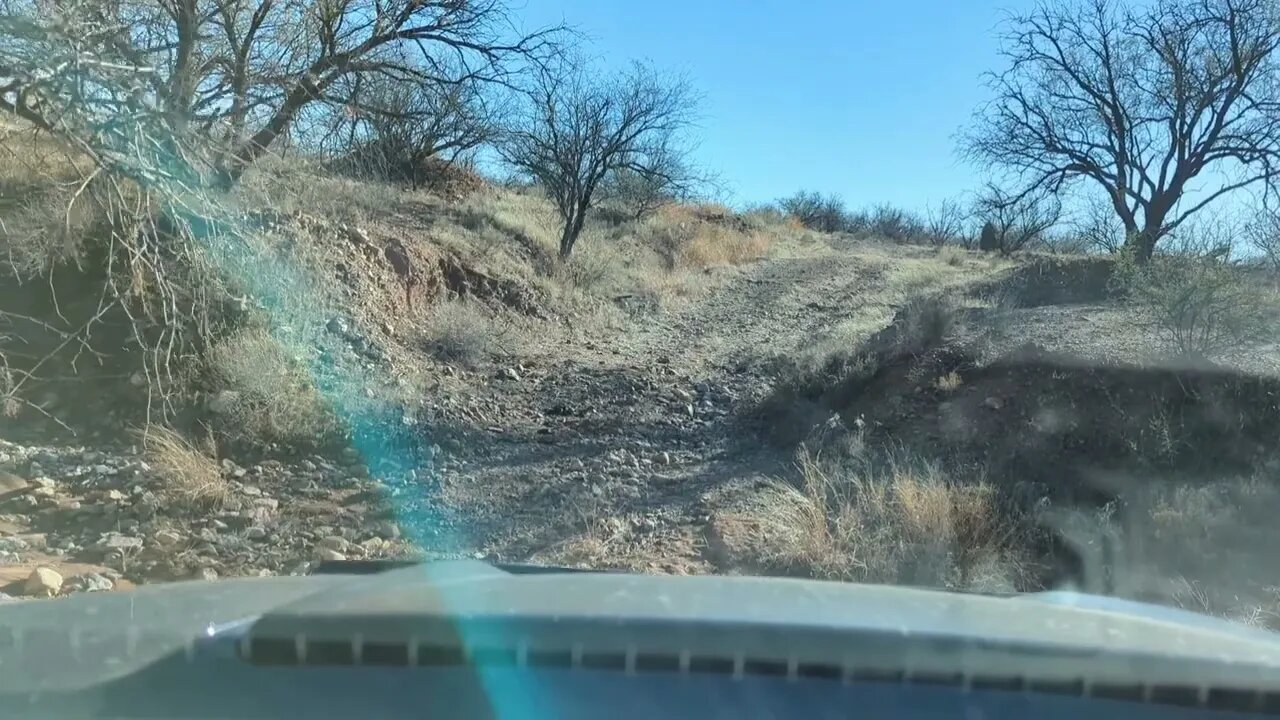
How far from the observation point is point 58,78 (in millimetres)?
7023

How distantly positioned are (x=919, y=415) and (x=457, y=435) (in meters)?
4.63

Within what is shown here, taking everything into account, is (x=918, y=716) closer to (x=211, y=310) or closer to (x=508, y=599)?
(x=508, y=599)

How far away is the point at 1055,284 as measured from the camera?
18406mm

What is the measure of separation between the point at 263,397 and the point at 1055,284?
14.4m

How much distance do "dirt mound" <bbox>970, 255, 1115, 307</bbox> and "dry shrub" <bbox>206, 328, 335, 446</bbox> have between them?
1084 centimetres

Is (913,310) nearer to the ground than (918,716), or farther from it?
farther from it

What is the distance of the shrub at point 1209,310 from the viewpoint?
30.8 ft

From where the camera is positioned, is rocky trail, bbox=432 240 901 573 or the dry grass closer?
rocky trail, bbox=432 240 901 573

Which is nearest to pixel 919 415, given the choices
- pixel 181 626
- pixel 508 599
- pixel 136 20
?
pixel 508 599

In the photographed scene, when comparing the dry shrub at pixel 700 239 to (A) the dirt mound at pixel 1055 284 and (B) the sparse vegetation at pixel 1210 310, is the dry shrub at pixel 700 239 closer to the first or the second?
(A) the dirt mound at pixel 1055 284

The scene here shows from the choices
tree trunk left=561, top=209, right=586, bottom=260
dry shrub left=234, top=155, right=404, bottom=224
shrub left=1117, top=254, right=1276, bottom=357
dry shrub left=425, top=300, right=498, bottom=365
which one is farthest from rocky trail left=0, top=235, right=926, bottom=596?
tree trunk left=561, top=209, right=586, bottom=260

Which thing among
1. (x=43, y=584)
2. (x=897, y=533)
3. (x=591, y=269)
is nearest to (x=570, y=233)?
(x=591, y=269)

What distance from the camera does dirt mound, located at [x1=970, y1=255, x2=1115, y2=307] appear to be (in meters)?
16.6

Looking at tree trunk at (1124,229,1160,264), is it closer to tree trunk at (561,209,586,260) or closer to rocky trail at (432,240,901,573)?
rocky trail at (432,240,901,573)
